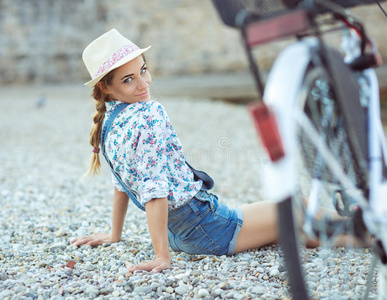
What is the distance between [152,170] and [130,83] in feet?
1.33

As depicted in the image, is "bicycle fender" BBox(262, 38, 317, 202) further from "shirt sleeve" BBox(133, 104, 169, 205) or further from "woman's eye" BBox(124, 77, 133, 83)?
"woman's eye" BBox(124, 77, 133, 83)

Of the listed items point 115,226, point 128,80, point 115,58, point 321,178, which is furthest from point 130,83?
point 321,178

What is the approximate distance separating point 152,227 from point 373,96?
1000 millimetres

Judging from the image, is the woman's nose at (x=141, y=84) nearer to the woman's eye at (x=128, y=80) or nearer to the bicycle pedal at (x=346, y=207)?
the woman's eye at (x=128, y=80)

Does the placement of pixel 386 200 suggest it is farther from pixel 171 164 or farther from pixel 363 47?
pixel 171 164

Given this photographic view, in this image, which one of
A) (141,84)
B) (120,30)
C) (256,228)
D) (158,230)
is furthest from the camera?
(120,30)

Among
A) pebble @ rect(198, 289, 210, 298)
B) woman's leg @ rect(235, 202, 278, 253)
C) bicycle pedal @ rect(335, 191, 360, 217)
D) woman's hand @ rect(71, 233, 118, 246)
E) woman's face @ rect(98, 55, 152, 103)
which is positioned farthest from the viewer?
woman's hand @ rect(71, 233, 118, 246)

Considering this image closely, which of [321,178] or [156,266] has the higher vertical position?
[321,178]

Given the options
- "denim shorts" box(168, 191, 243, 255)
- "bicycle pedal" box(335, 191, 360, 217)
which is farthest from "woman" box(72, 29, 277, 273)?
"bicycle pedal" box(335, 191, 360, 217)

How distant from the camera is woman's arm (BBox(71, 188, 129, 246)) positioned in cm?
231

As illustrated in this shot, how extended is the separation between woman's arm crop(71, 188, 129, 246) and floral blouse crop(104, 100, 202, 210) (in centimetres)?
25

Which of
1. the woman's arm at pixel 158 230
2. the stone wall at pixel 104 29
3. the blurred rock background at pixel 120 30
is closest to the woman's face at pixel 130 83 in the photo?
the woman's arm at pixel 158 230

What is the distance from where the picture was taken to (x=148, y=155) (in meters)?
1.94

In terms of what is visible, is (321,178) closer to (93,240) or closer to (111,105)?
(111,105)
